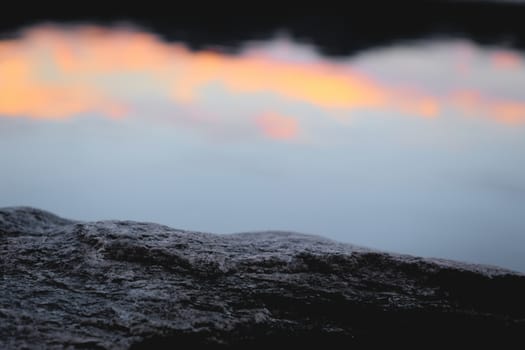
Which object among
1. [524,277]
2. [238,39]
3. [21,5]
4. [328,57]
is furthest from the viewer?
[21,5]

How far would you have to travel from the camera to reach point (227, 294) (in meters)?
2.80

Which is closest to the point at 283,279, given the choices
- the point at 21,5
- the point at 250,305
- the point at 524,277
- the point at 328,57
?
the point at 250,305

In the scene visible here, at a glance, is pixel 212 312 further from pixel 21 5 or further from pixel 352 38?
pixel 21 5

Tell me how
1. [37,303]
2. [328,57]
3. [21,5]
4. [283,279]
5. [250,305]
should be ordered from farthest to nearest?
[21,5] < [328,57] < [283,279] < [250,305] < [37,303]

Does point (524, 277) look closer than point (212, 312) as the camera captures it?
No

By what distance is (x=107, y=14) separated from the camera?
32.4 meters

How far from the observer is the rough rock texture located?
8.20 ft

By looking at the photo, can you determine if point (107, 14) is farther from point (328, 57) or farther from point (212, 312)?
point (212, 312)

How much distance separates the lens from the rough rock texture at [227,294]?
98.3 inches

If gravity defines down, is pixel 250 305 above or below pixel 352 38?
below

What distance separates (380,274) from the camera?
3.12m

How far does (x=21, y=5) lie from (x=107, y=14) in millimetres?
4704

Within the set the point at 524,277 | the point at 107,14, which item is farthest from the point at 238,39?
the point at 524,277

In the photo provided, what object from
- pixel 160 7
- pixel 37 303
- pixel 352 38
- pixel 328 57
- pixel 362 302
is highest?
pixel 160 7
